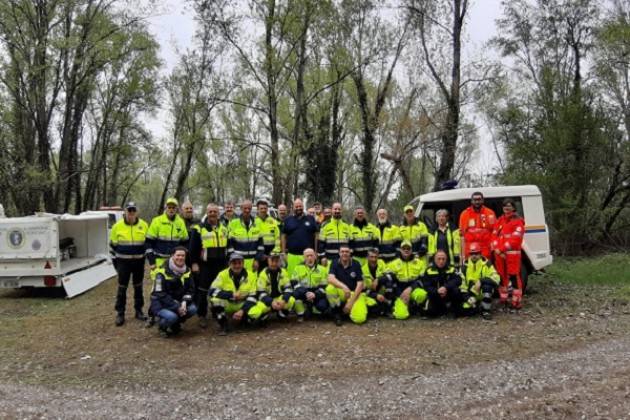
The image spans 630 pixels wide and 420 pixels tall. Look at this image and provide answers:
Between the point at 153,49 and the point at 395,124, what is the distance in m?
12.6

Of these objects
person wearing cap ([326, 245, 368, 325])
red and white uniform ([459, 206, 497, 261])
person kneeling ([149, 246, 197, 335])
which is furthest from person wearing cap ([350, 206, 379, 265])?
person kneeling ([149, 246, 197, 335])

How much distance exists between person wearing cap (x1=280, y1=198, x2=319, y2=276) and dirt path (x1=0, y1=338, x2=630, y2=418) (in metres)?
3.01

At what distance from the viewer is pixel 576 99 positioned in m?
14.5

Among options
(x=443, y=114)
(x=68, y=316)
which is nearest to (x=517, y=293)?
(x=68, y=316)

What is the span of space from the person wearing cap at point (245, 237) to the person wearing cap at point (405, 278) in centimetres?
215

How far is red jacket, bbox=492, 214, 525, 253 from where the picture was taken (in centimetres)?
719

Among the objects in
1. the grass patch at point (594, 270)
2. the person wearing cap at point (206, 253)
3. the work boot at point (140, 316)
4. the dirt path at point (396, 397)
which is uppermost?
the person wearing cap at point (206, 253)

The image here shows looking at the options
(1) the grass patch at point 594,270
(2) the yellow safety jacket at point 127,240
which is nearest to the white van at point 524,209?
(1) the grass patch at point 594,270

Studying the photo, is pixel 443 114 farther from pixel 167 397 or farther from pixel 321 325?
pixel 167 397

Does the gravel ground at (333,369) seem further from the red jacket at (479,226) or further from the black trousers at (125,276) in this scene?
the red jacket at (479,226)

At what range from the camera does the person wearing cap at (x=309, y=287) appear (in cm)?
680

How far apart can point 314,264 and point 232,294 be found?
4.57 ft

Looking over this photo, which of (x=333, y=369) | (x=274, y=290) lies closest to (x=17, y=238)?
(x=274, y=290)

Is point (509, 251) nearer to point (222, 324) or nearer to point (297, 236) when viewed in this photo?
point (297, 236)
